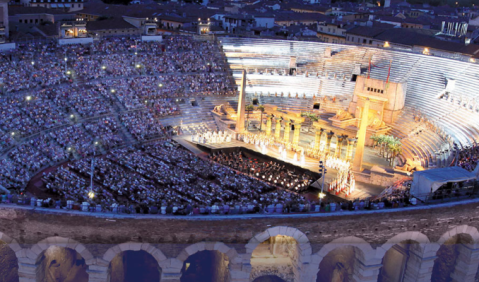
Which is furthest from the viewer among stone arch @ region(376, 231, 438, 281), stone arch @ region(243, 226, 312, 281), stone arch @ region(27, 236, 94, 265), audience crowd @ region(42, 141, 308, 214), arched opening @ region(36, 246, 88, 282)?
audience crowd @ region(42, 141, 308, 214)

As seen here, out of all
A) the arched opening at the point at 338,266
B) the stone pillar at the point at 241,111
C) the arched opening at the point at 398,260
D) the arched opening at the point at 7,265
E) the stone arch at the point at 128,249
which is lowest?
the arched opening at the point at 7,265

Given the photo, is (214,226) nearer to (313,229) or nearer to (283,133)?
(313,229)

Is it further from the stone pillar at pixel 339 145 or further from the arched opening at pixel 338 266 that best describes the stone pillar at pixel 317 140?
the arched opening at pixel 338 266

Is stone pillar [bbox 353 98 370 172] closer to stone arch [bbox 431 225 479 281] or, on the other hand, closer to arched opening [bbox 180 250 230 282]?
stone arch [bbox 431 225 479 281]

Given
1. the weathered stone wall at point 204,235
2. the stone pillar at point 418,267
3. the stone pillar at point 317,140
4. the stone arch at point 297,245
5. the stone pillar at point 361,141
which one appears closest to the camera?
the weathered stone wall at point 204,235

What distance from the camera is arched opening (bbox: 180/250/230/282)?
40.7 metres

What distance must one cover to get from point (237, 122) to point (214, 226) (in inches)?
1400

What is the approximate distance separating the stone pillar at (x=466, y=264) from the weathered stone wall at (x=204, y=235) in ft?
14.6

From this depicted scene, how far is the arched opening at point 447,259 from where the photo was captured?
1638 inches

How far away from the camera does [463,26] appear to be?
113188 mm

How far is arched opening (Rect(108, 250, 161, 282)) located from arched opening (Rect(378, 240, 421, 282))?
1660 cm

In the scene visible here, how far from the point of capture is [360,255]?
37.4m

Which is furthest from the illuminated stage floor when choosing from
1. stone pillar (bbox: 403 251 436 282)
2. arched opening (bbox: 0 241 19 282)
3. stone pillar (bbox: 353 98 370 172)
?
arched opening (bbox: 0 241 19 282)

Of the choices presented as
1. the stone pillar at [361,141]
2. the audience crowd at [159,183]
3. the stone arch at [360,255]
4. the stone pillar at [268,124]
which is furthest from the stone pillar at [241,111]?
the stone arch at [360,255]
